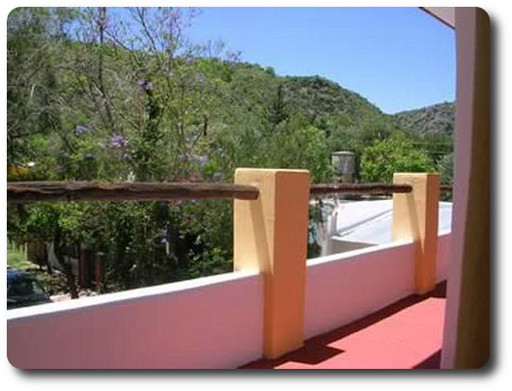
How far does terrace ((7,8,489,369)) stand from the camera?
7.22ft

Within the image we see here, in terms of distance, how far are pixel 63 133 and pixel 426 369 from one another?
646 cm

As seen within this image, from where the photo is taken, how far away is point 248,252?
3.06 meters

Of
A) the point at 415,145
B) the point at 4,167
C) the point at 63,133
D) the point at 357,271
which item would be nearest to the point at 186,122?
the point at 63,133

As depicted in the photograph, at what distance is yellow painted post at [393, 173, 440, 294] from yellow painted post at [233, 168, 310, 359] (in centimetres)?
183

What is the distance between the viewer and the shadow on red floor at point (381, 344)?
290 cm

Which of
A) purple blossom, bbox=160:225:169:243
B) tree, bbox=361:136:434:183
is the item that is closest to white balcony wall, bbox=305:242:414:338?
purple blossom, bbox=160:225:169:243

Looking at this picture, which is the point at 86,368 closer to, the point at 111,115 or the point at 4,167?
the point at 4,167

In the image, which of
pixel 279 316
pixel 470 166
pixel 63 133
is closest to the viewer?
pixel 470 166

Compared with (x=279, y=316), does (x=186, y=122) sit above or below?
above

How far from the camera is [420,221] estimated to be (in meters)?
4.70

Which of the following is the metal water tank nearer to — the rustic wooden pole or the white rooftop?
the white rooftop

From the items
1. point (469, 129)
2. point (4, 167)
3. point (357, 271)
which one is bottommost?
point (357, 271)

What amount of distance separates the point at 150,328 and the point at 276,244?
34.1 inches

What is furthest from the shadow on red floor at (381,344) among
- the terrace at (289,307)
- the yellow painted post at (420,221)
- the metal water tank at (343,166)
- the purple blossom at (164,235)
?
the metal water tank at (343,166)
